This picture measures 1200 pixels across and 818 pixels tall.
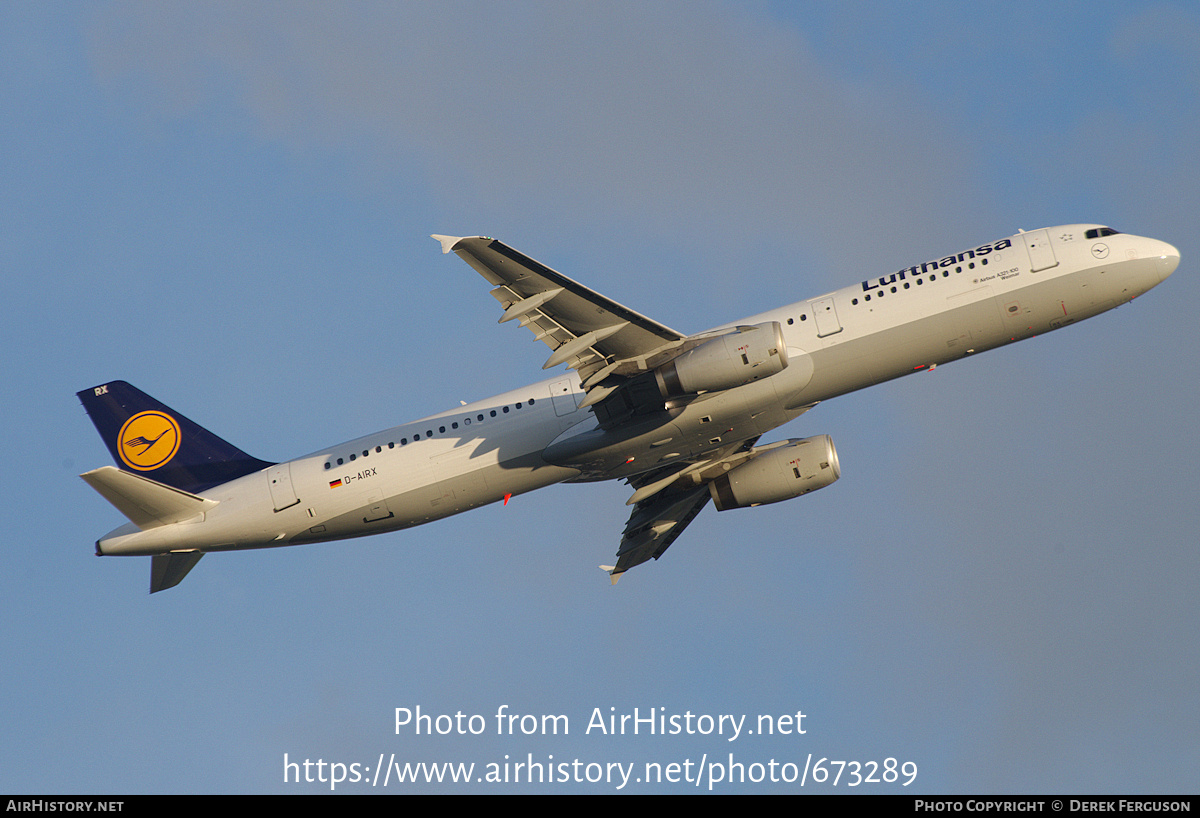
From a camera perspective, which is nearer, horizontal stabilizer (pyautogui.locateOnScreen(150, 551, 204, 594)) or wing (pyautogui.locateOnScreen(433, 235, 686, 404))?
wing (pyautogui.locateOnScreen(433, 235, 686, 404))

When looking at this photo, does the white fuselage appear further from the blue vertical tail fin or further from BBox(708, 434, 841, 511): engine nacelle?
BBox(708, 434, 841, 511): engine nacelle

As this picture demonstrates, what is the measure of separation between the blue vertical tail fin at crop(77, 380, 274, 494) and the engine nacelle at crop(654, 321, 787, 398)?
18.2 m

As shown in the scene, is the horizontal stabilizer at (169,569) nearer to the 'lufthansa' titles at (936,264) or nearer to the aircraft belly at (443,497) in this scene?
the aircraft belly at (443,497)

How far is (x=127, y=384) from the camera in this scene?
4725 centimetres

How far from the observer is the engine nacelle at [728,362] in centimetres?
3816

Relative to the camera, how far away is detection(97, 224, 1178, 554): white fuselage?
4025cm

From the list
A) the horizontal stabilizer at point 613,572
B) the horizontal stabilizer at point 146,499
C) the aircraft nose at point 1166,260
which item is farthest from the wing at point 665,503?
the horizontal stabilizer at point 146,499

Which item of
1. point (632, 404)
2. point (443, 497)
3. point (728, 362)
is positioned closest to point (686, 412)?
point (632, 404)

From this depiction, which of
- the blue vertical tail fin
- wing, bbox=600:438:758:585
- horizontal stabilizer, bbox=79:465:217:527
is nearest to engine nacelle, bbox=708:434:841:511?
wing, bbox=600:438:758:585

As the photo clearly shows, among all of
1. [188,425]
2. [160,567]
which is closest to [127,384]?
[188,425]

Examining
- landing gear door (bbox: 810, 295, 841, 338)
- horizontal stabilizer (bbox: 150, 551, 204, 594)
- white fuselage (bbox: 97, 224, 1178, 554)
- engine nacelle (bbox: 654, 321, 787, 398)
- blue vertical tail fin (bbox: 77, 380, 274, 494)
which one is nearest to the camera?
engine nacelle (bbox: 654, 321, 787, 398)

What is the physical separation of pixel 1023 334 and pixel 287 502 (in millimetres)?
28479

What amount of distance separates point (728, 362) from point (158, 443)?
24465mm

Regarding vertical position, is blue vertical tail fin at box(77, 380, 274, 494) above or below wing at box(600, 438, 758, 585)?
above
